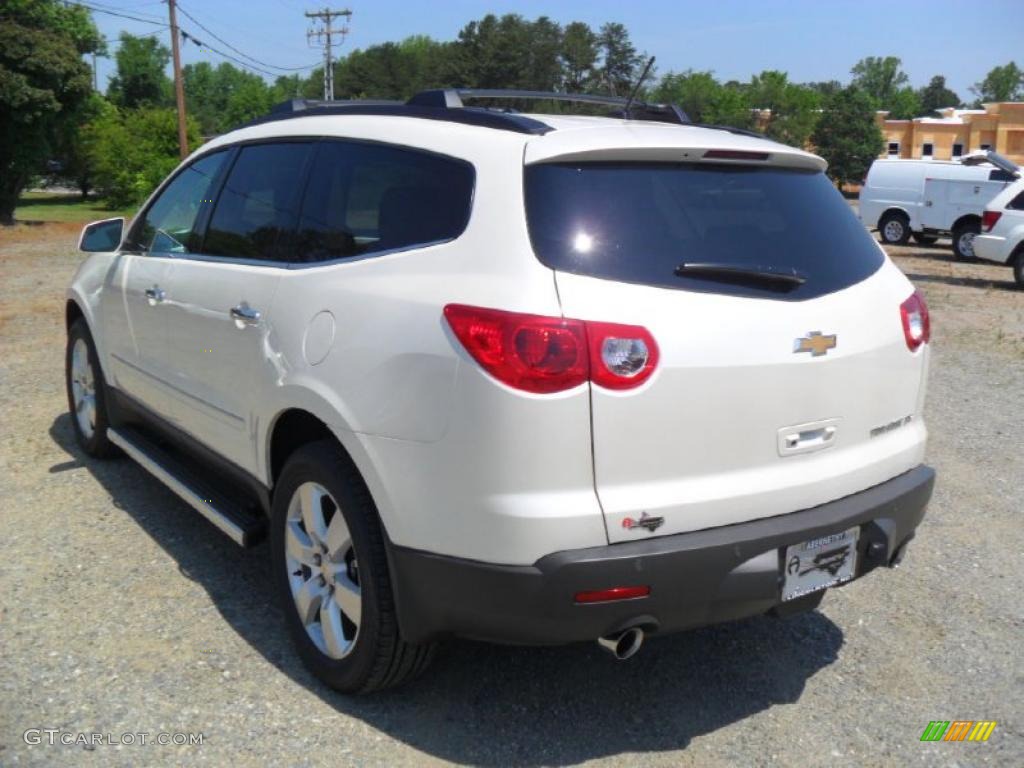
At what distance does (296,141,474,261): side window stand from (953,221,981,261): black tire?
21050 millimetres

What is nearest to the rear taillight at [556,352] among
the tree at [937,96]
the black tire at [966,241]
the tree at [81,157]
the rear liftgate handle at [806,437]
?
the rear liftgate handle at [806,437]

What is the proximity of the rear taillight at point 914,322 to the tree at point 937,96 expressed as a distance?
161 m

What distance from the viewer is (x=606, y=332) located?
101 inches

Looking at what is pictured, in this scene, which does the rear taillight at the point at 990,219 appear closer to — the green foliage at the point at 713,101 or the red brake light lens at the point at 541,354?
the red brake light lens at the point at 541,354

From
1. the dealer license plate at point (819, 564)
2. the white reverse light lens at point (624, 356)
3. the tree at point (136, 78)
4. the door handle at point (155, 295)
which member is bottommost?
the dealer license plate at point (819, 564)

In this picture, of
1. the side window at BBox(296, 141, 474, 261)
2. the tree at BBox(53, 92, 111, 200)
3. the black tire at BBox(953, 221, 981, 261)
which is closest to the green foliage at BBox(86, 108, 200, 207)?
the tree at BBox(53, 92, 111, 200)

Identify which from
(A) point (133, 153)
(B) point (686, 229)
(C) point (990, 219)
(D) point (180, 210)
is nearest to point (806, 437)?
(B) point (686, 229)

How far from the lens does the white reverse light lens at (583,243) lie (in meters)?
2.70

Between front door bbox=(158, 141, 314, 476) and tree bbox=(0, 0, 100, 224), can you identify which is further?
tree bbox=(0, 0, 100, 224)

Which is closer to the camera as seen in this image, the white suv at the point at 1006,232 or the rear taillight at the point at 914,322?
the rear taillight at the point at 914,322

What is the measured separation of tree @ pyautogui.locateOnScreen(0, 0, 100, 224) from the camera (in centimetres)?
2488

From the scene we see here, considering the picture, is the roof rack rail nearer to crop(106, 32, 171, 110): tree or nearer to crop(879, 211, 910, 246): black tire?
crop(879, 211, 910, 246): black tire

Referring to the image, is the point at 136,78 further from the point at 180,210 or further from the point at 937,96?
the point at 937,96

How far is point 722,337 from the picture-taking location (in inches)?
107
